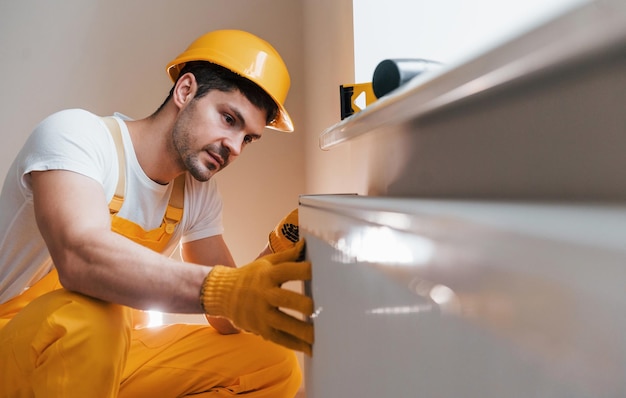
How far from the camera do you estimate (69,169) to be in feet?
3.27

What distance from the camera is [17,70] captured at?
214 cm

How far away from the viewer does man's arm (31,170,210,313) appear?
81 cm

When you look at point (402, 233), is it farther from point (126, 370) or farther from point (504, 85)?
point (126, 370)

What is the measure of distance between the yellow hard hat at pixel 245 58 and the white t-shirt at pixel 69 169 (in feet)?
0.90

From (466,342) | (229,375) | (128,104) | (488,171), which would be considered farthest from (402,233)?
(128,104)

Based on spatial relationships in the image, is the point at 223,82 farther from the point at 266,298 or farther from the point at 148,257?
the point at 266,298

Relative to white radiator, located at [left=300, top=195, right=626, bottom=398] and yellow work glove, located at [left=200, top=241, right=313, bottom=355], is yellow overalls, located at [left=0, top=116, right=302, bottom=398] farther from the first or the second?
white radiator, located at [left=300, top=195, right=626, bottom=398]

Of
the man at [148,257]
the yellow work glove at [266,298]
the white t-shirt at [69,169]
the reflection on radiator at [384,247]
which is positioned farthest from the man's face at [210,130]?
the reflection on radiator at [384,247]

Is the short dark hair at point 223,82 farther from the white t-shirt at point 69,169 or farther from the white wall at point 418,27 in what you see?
the white wall at point 418,27

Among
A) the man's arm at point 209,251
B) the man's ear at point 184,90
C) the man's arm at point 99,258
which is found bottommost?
the man's arm at point 209,251

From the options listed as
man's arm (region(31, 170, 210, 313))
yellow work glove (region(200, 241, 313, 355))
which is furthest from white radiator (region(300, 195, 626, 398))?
man's arm (region(31, 170, 210, 313))

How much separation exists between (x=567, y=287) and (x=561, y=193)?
0.65 feet

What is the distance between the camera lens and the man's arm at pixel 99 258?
81 centimetres

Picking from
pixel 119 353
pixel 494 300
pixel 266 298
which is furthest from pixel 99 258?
pixel 494 300
